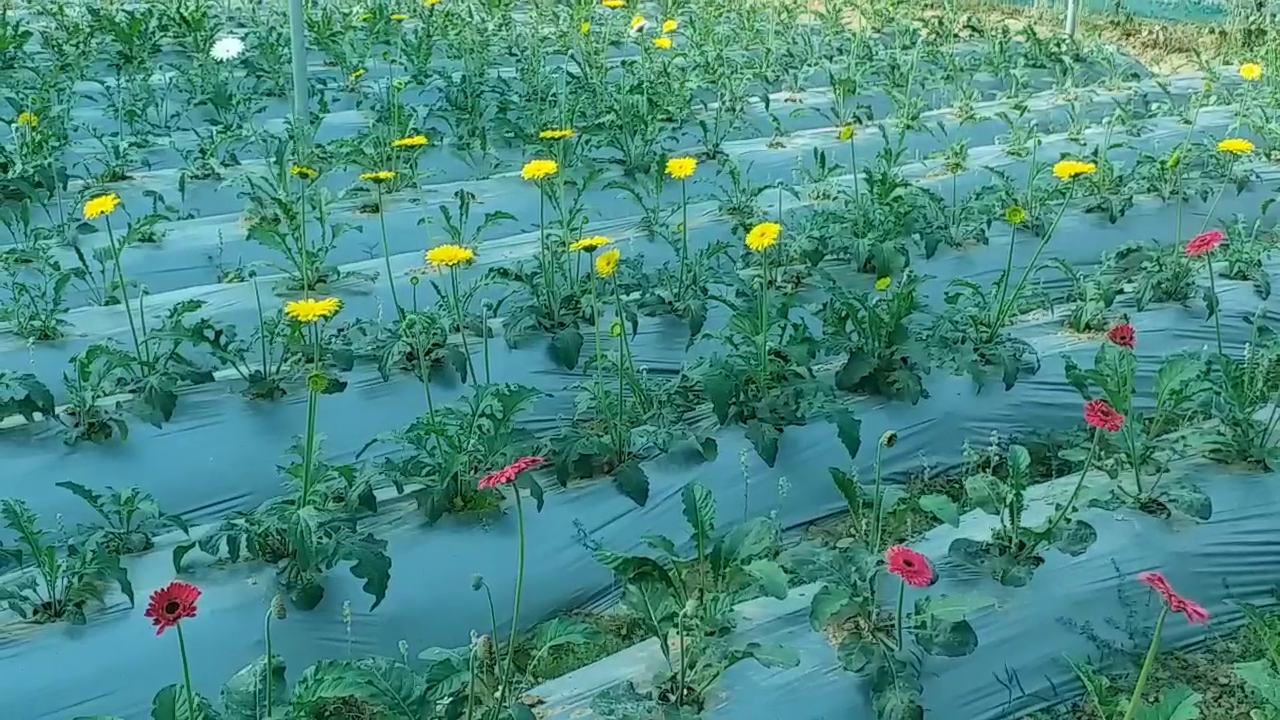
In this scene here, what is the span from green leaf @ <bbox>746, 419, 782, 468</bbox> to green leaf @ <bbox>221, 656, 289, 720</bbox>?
127cm

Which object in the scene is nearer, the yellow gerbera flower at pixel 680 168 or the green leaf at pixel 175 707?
the green leaf at pixel 175 707

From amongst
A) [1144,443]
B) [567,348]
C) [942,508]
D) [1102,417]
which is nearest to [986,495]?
[942,508]

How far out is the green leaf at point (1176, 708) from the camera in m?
1.85

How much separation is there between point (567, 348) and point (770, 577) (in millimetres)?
1225

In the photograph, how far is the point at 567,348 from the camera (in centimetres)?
317

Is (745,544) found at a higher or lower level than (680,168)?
lower

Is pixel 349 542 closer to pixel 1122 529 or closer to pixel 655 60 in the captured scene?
pixel 1122 529

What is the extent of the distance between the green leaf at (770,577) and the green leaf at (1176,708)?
1.95 feet

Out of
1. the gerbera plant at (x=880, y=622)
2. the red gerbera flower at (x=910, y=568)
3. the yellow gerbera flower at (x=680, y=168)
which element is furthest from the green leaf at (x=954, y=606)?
the yellow gerbera flower at (x=680, y=168)

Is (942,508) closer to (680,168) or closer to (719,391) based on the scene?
(719,391)

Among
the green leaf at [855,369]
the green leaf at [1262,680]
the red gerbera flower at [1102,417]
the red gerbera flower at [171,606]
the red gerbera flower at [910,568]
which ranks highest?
the red gerbera flower at [171,606]

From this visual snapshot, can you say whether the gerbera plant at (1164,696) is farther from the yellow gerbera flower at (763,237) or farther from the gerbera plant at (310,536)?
the gerbera plant at (310,536)

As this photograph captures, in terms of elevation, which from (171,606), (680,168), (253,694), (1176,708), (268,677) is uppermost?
(680,168)

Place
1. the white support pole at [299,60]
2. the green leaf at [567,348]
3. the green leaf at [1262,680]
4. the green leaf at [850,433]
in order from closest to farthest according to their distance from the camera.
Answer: the green leaf at [1262,680]
the green leaf at [850,433]
the green leaf at [567,348]
the white support pole at [299,60]
